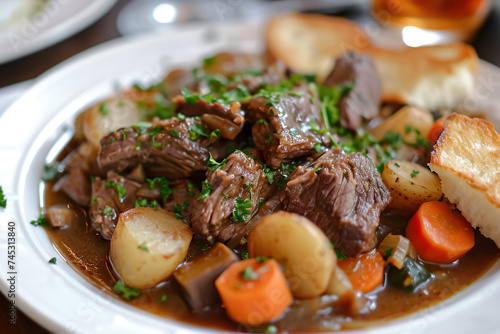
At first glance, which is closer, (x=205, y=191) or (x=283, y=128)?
(x=205, y=191)

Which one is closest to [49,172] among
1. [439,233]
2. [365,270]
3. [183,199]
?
[183,199]

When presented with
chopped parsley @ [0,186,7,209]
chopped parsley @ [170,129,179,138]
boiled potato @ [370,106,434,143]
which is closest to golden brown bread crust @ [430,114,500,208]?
boiled potato @ [370,106,434,143]

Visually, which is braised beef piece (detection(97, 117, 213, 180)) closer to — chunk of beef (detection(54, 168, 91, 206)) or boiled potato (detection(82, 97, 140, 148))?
chunk of beef (detection(54, 168, 91, 206))

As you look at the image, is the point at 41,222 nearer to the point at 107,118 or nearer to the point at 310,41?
the point at 107,118

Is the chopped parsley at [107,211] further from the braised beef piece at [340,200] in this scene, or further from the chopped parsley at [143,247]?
the braised beef piece at [340,200]

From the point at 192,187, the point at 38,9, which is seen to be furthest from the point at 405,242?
the point at 38,9

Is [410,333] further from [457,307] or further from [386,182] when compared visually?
[386,182]
